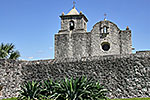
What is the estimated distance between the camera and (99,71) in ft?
43.8

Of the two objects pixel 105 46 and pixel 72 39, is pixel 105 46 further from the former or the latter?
pixel 72 39

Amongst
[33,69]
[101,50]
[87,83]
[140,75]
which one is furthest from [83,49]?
[87,83]

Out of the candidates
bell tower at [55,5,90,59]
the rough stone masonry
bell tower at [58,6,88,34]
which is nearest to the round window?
bell tower at [55,5,90,59]

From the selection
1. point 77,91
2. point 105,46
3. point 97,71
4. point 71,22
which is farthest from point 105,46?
point 77,91

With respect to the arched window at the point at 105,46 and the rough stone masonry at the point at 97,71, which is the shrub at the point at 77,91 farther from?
the arched window at the point at 105,46

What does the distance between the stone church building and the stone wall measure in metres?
12.9

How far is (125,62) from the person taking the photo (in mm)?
13070

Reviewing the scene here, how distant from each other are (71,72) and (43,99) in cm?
304

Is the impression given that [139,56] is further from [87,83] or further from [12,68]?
[12,68]

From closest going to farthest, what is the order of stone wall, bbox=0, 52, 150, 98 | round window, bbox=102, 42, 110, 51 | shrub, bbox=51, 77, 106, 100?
shrub, bbox=51, 77, 106, 100 < stone wall, bbox=0, 52, 150, 98 < round window, bbox=102, 42, 110, 51

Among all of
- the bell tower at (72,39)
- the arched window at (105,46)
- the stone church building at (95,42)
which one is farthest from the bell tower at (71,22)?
the arched window at (105,46)

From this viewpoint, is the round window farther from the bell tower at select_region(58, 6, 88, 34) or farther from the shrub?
the shrub

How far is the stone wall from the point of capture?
12672 millimetres

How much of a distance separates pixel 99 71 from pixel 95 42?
1445 centimetres
